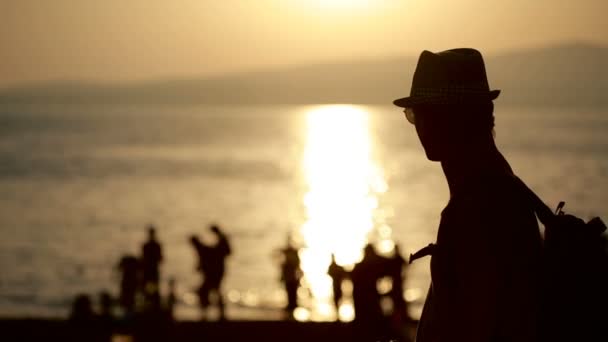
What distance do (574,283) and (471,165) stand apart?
44cm

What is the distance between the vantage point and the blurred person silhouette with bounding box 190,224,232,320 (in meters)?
19.5

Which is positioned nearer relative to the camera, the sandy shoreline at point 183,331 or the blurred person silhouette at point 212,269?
the sandy shoreline at point 183,331

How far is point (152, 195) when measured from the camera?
365 feet

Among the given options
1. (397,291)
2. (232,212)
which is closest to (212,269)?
(397,291)

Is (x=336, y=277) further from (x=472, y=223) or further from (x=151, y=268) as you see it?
(x=472, y=223)

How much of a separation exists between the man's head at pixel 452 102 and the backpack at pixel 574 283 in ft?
1.26

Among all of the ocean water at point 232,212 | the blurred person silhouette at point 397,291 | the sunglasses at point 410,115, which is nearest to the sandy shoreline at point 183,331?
the blurred person silhouette at point 397,291

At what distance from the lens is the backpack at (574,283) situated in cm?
309

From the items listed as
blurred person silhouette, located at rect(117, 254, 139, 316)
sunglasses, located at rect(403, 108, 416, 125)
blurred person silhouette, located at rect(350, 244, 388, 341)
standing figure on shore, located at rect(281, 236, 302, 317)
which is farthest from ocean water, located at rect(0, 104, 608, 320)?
sunglasses, located at rect(403, 108, 416, 125)

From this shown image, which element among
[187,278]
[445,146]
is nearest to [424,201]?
[187,278]

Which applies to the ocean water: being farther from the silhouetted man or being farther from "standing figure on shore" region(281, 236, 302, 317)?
the silhouetted man

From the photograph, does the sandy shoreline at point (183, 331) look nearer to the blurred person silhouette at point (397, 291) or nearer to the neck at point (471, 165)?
the blurred person silhouette at point (397, 291)

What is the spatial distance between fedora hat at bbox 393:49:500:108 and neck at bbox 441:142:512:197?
139mm

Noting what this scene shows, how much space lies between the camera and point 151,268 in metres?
20.4
